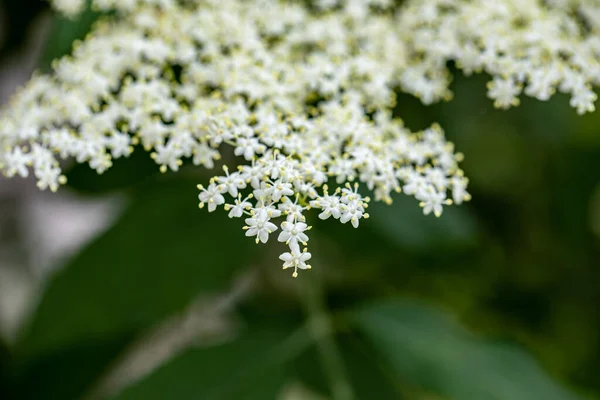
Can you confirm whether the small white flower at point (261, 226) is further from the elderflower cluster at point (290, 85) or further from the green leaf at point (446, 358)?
the green leaf at point (446, 358)

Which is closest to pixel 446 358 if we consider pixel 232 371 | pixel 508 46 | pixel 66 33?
pixel 232 371

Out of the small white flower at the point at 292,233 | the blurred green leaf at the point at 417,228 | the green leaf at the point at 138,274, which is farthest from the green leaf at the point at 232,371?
the small white flower at the point at 292,233

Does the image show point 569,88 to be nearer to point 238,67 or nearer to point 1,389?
point 238,67

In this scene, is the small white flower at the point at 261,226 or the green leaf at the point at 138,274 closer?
the small white flower at the point at 261,226

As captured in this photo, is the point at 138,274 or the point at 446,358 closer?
the point at 446,358

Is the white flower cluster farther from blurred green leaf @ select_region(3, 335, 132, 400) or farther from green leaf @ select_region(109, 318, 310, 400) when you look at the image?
blurred green leaf @ select_region(3, 335, 132, 400)

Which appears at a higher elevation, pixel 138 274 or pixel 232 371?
pixel 138 274

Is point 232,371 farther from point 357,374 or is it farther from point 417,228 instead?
point 417,228
